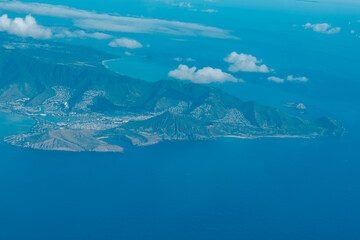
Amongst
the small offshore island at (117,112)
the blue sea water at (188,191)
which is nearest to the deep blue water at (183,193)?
the blue sea water at (188,191)

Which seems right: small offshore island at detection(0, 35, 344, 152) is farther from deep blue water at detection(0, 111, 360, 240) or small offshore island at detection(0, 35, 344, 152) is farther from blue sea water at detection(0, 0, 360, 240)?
deep blue water at detection(0, 111, 360, 240)

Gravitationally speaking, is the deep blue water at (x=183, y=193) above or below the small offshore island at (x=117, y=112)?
below

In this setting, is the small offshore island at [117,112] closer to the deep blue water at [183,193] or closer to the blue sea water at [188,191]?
the blue sea water at [188,191]

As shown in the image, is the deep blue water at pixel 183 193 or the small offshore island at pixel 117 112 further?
the small offshore island at pixel 117 112

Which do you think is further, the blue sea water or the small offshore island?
the small offshore island

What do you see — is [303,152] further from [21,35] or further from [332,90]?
[21,35]

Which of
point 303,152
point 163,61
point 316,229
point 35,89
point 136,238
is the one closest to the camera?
point 136,238

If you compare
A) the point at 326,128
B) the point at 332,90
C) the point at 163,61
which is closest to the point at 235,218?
the point at 326,128

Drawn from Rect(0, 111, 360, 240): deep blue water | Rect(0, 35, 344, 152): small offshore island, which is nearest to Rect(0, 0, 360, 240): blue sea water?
Rect(0, 111, 360, 240): deep blue water
